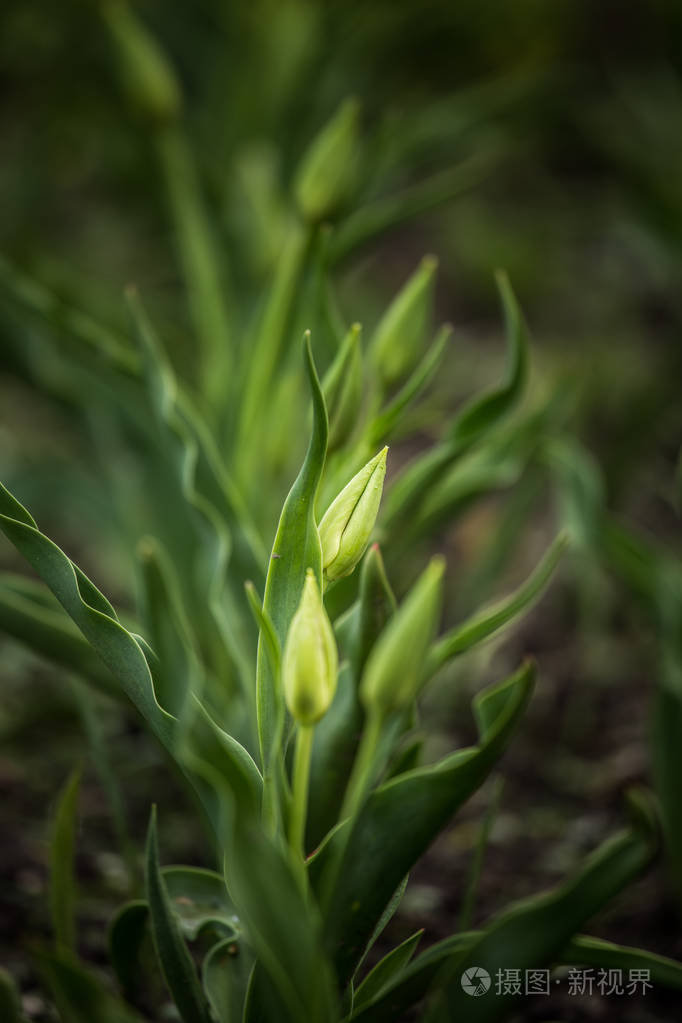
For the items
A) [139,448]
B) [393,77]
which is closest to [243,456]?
[139,448]

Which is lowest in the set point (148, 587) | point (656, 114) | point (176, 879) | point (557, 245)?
point (557, 245)

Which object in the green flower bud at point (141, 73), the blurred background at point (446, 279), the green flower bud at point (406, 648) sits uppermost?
the green flower bud at point (141, 73)

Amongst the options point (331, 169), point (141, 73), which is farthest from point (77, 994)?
point (141, 73)

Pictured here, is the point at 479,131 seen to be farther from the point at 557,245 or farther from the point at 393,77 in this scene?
the point at 557,245

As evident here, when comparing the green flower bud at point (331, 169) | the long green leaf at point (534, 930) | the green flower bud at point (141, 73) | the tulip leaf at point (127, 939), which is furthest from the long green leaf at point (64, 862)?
the green flower bud at point (141, 73)

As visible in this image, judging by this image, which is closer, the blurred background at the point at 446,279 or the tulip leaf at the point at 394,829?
the tulip leaf at the point at 394,829

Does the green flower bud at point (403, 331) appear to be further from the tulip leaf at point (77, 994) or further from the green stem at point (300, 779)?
the tulip leaf at point (77, 994)
